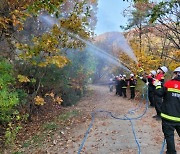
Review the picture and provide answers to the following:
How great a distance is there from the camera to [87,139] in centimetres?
857

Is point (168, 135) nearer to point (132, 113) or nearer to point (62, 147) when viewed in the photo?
point (62, 147)

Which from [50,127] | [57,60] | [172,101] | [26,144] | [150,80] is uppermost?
[57,60]

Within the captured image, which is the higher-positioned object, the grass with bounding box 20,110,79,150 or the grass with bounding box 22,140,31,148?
the grass with bounding box 20,110,79,150

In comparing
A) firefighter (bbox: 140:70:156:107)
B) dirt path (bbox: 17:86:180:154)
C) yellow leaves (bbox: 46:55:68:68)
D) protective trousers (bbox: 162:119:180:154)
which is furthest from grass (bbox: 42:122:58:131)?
protective trousers (bbox: 162:119:180:154)

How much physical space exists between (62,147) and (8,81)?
9.72ft

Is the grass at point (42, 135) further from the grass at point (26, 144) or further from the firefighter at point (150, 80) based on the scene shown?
the firefighter at point (150, 80)

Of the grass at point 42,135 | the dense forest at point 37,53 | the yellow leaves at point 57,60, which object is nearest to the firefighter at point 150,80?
the dense forest at point 37,53

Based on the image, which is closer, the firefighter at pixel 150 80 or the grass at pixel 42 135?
the grass at pixel 42 135

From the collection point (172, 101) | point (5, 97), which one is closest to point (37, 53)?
point (5, 97)

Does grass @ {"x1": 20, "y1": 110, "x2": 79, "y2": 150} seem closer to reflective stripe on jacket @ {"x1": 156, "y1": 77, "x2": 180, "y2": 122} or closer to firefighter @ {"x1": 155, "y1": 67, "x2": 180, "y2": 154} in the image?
firefighter @ {"x1": 155, "y1": 67, "x2": 180, "y2": 154}

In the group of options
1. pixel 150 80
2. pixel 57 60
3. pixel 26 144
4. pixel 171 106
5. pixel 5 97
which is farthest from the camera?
pixel 150 80

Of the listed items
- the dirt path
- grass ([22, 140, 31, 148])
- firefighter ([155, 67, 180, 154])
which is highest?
firefighter ([155, 67, 180, 154])

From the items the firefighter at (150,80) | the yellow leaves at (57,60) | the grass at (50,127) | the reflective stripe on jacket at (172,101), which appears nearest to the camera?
the reflective stripe on jacket at (172,101)

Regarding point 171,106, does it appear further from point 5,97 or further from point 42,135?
point 42,135
